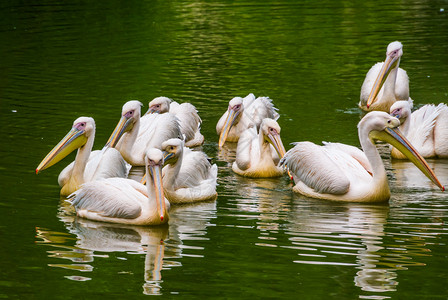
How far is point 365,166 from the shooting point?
323 inches

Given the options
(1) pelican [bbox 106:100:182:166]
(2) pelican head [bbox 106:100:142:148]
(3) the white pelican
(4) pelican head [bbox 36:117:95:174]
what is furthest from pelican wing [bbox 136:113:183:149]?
(4) pelican head [bbox 36:117:95:174]

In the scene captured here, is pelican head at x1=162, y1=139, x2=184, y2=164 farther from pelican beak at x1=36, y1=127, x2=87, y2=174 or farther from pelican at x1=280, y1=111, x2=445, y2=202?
pelican at x1=280, y1=111, x2=445, y2=202

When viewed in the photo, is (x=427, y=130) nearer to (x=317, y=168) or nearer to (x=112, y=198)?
(x=317, y=168)

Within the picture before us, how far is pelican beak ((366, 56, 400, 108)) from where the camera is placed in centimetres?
1080

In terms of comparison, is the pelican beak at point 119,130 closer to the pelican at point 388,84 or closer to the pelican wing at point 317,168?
the pelican wing at point 317,168

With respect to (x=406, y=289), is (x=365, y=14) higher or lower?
higher

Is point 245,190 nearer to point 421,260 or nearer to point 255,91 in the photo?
point 421,260

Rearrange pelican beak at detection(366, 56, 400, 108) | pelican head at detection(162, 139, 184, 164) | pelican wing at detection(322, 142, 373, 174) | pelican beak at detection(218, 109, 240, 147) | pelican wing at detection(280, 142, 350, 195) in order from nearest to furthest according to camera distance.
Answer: pelican head at detection(162, 139, 184, 164) < pelican wing at detection(280, 142, 350, 195) < pelican wing at detection(322, 142, 373, 174) < pelican beak at detection(218, 109, 240, 147) < pelican beak at detection(366, 56, 400, 108)

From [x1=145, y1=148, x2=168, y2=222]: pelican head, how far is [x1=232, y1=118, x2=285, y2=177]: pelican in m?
1.80

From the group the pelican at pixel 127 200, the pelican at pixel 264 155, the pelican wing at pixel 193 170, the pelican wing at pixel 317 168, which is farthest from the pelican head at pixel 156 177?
the pelican at pixel 264 155

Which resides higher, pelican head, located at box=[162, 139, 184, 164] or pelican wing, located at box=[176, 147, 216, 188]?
pelican head, located at box=[162, 139, 184, 164]

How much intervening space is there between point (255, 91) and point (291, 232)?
18.7 ft

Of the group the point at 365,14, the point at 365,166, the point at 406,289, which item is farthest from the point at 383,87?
the point at 365,14

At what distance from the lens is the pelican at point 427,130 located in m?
9.29
